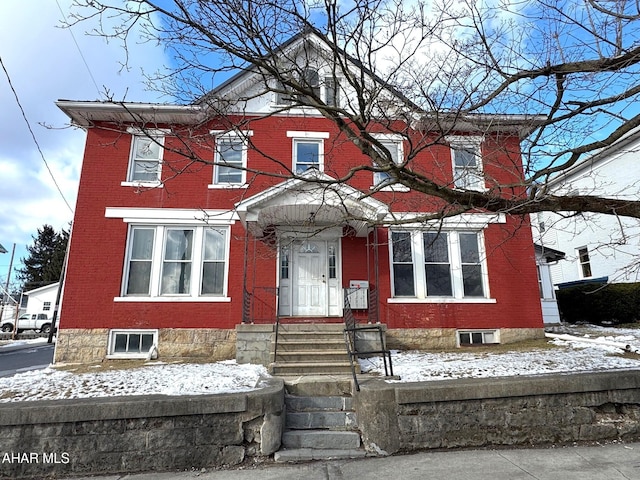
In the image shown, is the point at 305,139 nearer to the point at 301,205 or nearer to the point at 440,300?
the point at 301,205

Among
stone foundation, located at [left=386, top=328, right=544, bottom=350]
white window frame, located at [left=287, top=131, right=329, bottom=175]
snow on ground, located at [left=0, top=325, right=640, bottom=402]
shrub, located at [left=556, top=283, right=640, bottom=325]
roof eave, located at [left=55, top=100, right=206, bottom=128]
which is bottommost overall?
snow on ground, located at [left=0, top=325, right=640, bottom=402]

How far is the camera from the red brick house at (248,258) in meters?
9.27

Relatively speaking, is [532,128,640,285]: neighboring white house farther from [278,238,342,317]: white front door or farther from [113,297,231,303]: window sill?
[113,297,231,303]: window sill

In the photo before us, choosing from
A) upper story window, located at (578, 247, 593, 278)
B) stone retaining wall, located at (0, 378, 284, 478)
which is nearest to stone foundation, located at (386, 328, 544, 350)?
stone retaining wall, located at (0, 378, 284, 478)

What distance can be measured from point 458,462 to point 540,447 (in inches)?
47.8

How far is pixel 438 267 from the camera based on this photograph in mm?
10312

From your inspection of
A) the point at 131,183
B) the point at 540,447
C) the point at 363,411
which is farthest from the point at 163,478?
the point at 131,183

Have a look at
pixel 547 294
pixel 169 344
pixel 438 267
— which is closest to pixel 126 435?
pixel 169 344

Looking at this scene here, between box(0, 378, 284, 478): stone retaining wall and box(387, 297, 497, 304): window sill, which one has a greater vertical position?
box(387, 297, 497, 304): window sill

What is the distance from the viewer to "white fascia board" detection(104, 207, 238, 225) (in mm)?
9766

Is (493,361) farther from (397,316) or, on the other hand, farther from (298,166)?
(298,166)

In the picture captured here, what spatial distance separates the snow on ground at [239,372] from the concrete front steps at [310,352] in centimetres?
41

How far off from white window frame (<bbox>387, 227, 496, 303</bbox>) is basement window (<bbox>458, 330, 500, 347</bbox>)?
80 cm

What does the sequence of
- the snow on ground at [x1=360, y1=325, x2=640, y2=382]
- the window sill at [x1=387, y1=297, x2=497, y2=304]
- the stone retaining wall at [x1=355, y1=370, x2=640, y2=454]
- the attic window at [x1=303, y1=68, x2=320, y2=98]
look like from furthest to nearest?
the window sill at [x1=387, y1=297, x2=497, y2=304] < the snow on ground at [x1=360, y1=325, x2=640, y2=382] < the attic window at [x1=303, y1=68, x2=320, y2=98] < the stone retaining wall at [x1=355, y1=370, x2=640, y2=454]
